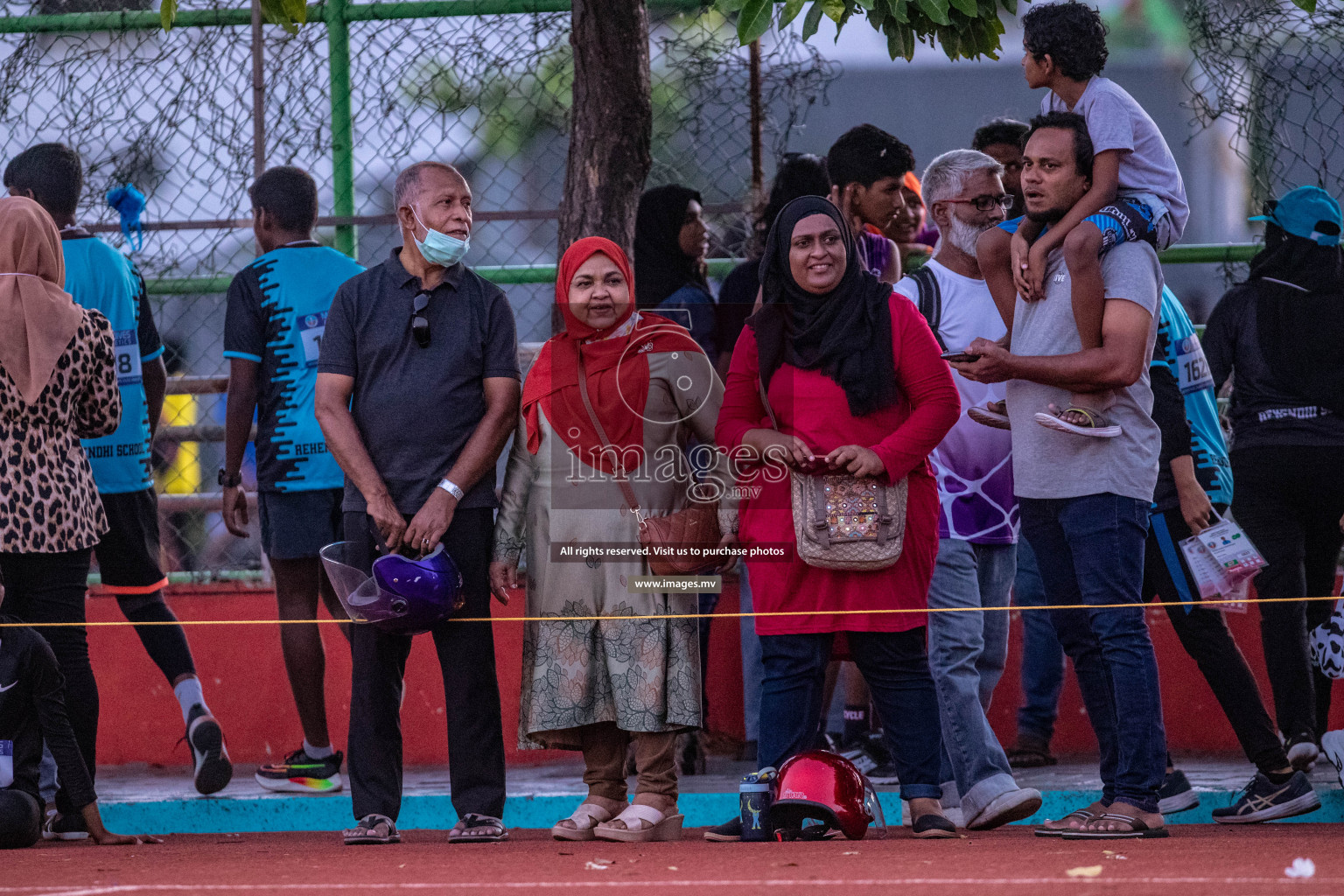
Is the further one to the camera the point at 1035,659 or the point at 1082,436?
the point at 1035,659

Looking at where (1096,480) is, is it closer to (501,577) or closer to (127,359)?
(501,577)

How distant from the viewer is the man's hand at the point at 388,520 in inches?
185

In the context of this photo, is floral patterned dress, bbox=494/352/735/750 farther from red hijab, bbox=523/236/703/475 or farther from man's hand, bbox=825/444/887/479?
man's hand, bbox=825/444/887/479

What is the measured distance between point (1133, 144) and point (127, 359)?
11.0ft

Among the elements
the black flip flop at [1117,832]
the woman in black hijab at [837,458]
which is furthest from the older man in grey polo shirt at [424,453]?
the black flip flop at [1117,832]

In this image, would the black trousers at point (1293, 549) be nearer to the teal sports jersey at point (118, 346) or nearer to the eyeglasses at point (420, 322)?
the eyeglasses at point (420, 322)

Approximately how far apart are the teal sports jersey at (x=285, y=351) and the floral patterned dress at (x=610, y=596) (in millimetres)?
Result: 1058

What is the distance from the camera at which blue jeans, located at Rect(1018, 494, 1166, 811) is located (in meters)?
4.30

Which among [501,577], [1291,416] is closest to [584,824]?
[501,577]

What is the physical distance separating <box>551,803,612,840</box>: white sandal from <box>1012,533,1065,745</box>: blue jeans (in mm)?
1913

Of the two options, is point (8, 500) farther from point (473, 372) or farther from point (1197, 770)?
point (1197, 770)

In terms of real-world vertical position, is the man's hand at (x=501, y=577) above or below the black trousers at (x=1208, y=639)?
above

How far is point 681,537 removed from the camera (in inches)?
186

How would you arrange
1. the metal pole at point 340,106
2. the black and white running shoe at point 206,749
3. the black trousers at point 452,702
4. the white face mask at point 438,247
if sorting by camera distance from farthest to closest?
1. the metal pole at point 340,106
2. the black and white running shoe at point 206,749
3. the white face mask at point 438,247
4. the black trousers at point 452,702
